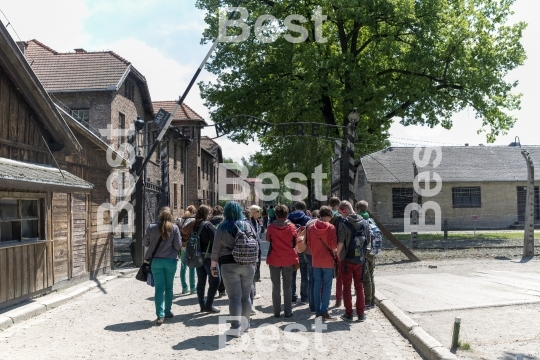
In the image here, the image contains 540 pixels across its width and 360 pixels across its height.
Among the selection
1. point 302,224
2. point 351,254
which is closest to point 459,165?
point 302,224

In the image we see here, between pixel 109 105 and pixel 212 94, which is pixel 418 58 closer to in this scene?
pixel 212 94

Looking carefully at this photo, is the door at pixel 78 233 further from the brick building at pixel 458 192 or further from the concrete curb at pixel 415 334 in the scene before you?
the brick building at pixel 458 192

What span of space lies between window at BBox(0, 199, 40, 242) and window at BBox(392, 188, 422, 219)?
30945 mm

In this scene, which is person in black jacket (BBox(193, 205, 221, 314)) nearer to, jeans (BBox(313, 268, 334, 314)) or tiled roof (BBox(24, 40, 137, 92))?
jeans (BBox(313, 268, 334, 314))

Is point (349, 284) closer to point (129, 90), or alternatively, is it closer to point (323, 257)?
point (323, 257)

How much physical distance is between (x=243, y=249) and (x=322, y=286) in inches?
66.5

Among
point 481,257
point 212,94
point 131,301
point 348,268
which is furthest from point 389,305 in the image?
point 212,94

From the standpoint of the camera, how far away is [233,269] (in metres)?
8.70

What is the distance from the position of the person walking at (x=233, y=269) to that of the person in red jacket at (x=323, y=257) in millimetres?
1217

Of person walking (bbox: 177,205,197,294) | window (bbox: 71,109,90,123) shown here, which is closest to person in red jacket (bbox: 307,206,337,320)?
person walking (bbox: 177,205,197,294)

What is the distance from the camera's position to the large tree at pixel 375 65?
2753 cm

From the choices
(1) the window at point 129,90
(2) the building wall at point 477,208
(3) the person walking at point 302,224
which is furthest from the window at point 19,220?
(2) the building wall at point 477,208

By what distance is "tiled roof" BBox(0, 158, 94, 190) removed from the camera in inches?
383

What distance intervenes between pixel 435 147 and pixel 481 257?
26.6 m
